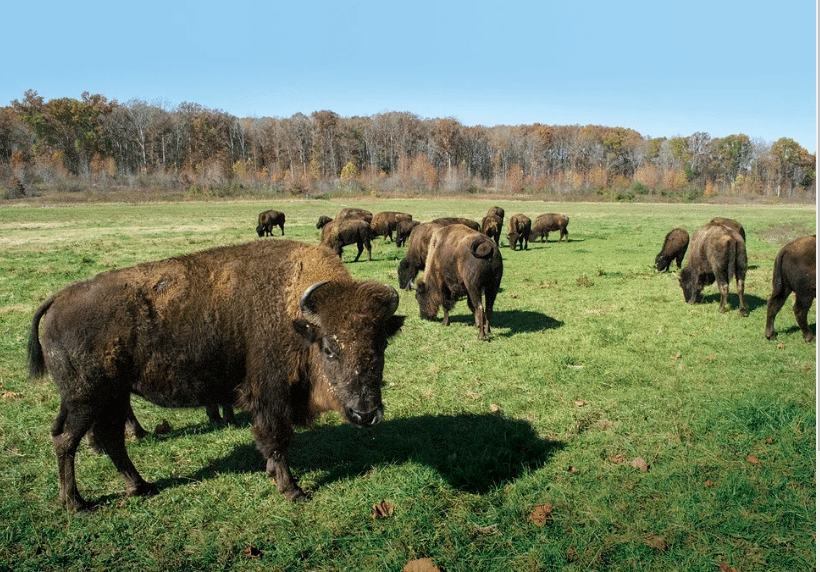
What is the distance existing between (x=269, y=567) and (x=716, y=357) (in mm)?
7456

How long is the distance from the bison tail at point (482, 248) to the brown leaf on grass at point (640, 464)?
5.11 m

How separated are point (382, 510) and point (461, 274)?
20.8ft

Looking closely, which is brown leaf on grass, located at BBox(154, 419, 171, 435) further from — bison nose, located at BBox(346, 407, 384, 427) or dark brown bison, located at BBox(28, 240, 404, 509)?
bison nose, located at BBox(346, 407, 384, 427)

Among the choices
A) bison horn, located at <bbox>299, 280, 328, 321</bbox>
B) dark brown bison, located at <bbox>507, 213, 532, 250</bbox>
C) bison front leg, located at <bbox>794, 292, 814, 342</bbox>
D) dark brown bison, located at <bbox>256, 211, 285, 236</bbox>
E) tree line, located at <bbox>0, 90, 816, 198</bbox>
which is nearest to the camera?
bison horn, located at <bbox>299, 280, 328, 321</bbox>

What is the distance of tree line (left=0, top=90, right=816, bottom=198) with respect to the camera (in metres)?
82.6

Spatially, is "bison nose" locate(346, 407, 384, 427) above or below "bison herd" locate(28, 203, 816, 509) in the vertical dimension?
below

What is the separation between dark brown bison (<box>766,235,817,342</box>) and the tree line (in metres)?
68.5

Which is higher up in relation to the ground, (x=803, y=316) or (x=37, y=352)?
(x=37, y=352)

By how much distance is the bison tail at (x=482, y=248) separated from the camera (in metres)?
9.62

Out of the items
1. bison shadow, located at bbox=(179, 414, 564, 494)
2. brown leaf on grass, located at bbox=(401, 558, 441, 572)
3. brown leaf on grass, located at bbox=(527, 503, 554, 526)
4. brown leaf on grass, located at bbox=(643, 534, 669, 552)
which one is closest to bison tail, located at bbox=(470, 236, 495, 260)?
bison shadow, located at bbox=(179, 414, 564, 494)

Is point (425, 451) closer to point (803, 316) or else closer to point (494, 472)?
point (494, 472)

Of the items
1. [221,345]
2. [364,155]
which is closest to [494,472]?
[221,345]

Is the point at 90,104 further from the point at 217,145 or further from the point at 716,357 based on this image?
the point at 716,357

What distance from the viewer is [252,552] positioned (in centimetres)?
390
